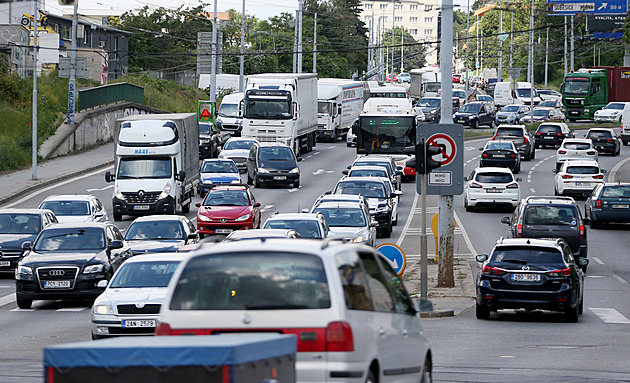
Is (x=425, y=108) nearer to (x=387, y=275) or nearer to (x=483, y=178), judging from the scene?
(x=483, y=178)

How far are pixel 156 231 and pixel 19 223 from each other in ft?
12.9

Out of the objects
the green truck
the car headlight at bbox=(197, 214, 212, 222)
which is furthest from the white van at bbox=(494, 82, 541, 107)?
the car headlight at bbox=(197, 214, 212, 222)

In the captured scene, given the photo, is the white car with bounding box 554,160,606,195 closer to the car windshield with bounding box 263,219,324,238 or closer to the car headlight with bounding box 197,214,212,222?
the car headlight with bounding box 197,214,212,222

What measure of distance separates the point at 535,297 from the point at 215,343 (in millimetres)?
13760

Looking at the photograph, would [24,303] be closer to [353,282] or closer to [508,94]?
[353,282]

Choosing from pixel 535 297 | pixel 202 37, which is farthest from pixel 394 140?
pixel 535 297

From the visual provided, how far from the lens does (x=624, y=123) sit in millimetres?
69000

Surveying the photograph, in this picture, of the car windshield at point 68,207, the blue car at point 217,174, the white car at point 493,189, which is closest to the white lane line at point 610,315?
the car windshield at point 68,207

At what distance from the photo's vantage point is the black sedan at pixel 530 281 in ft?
64.6

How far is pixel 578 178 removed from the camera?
44344 mm

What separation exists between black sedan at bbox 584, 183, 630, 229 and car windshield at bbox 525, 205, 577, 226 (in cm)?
904

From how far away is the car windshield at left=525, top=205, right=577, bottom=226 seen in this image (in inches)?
1117

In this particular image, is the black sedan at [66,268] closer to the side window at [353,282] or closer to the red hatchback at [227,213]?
the red hatchback at [227,213]

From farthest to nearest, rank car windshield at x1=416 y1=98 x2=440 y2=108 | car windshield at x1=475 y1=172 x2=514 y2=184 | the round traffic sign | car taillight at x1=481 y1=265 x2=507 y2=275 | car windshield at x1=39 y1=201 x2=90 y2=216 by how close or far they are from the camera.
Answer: car windshield at x1=416 y1=98 x2=440 y2=108, car windshield at x1=475 y1=172 x2=514 y2=184, car windshield at x1=39 y1=201 x2=90 y2=216, the round traffic sign, car taillight at x1=481 y1=265 x2=507 y2=275
